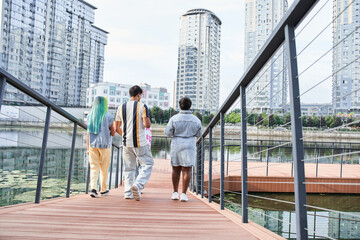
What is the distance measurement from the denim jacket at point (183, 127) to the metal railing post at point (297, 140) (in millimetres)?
2081

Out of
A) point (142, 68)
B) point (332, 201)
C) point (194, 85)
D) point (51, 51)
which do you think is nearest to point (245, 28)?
point (194, 85)

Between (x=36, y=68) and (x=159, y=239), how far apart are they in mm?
69310

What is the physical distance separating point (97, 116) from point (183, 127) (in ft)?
3.44

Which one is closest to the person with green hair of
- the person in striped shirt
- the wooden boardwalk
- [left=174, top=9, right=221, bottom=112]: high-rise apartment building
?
the person in striped shirt

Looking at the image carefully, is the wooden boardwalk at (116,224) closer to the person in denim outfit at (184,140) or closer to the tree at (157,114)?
the person in denim outfit at (184,140)

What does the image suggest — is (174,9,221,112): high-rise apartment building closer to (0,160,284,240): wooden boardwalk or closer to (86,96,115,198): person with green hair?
(86,96,115,198): person with green hair

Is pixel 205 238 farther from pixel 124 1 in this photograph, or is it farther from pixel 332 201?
pixel 124 1

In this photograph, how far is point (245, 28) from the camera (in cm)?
10175

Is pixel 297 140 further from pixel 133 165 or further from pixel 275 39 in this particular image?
pixel 133 165

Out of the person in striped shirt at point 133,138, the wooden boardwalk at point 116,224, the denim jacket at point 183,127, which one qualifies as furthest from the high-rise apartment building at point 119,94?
the wooden boardwalk at point 116,224

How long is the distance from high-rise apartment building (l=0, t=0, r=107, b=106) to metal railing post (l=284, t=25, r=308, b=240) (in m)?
50.0

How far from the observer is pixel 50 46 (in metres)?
68.7

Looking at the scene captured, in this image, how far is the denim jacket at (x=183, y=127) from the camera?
342cm

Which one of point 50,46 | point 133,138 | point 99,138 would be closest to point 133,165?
point 133,138
